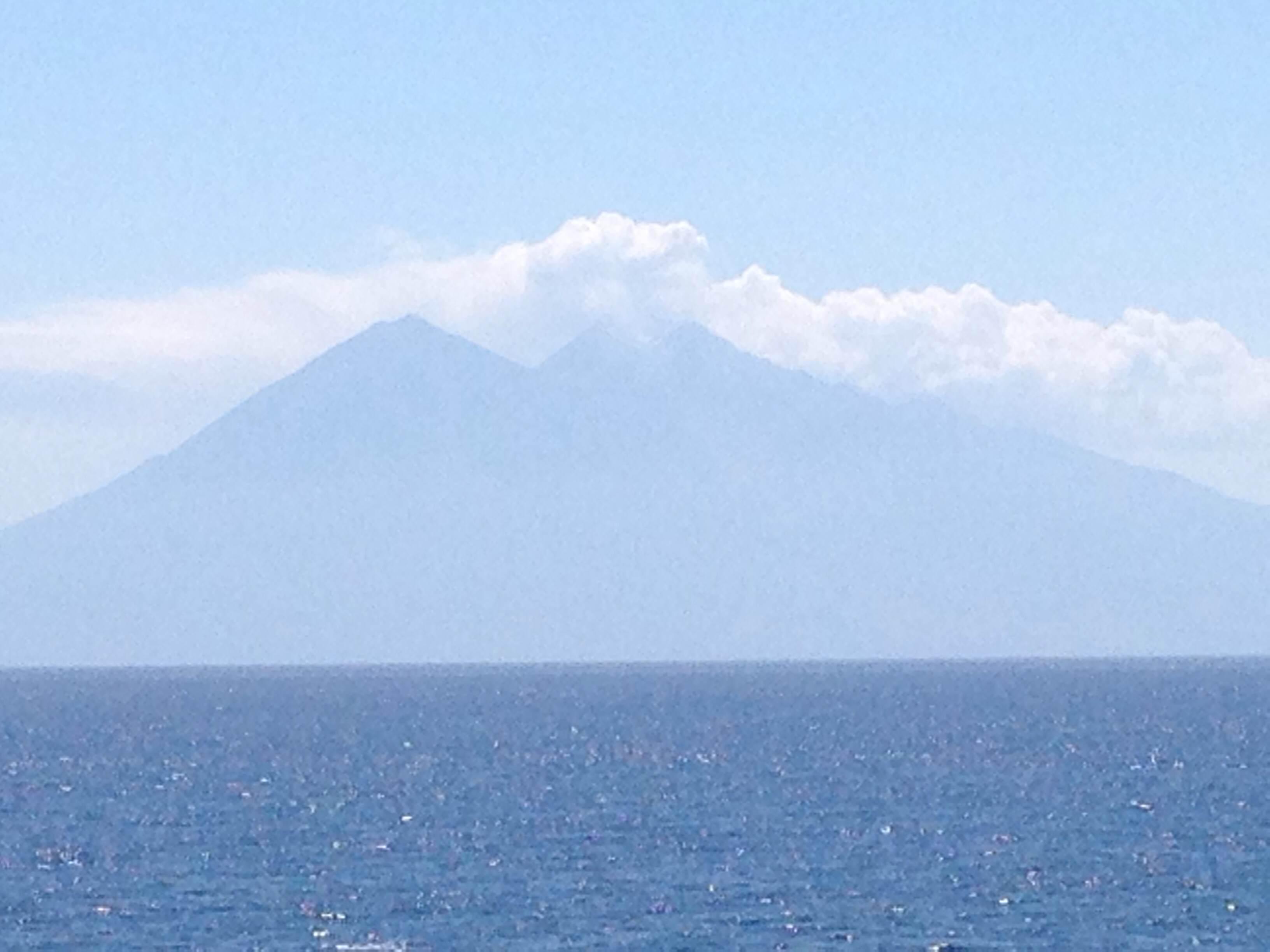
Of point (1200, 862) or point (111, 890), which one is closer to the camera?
point (111, 890)

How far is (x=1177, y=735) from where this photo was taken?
16900 centimetres

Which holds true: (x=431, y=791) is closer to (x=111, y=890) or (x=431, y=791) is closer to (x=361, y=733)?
(x=111, y=890)

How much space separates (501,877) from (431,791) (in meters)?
36.9

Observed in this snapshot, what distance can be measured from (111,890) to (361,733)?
352 feet

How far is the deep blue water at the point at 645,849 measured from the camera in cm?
6962

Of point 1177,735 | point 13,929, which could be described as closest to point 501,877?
point 13,929

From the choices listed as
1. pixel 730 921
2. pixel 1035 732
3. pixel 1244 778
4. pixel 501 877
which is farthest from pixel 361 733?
pixel 730 921

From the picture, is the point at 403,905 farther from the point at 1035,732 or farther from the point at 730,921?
the point at 1035,732

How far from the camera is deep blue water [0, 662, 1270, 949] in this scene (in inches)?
2741

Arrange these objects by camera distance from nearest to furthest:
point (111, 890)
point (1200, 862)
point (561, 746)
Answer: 1. point (111, 890)
2. point (1200, 862)
3. point (561, 746)

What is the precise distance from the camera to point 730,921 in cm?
7069

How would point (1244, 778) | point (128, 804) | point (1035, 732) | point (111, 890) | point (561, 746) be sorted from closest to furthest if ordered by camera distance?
point (111, 890) < point (128, 804) < point (1244, 778) < point (561, 746) < point (1035, 732)

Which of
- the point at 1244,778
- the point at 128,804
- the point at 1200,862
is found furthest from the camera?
the point at 1244,778

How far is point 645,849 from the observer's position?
8919 centimetres
